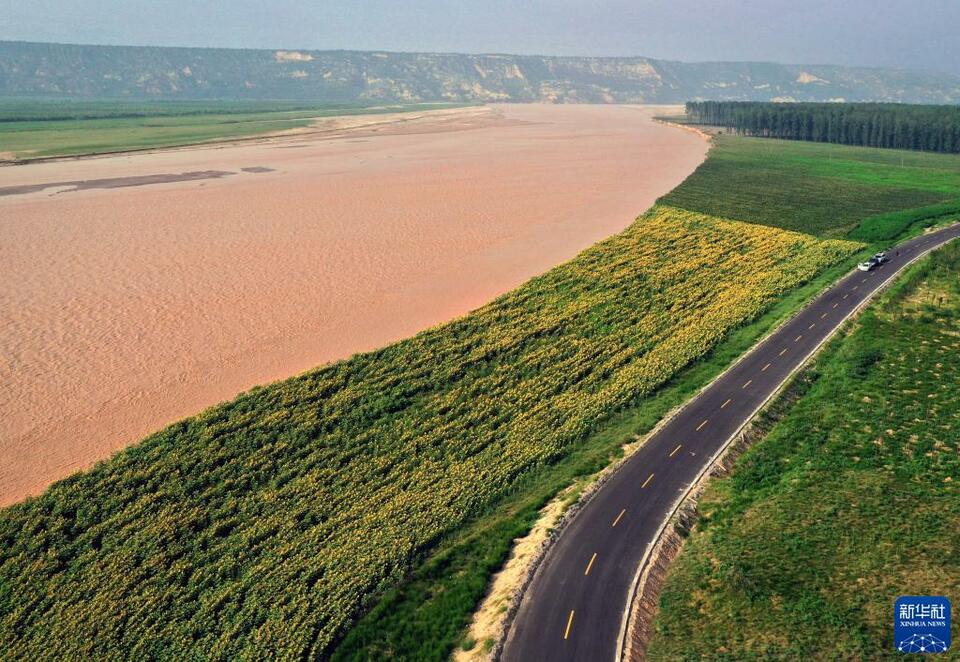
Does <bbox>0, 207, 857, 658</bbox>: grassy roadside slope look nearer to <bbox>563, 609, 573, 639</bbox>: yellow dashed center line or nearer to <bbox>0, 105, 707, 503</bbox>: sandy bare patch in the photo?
<bbox>0, 105, 707, 503</bbox>: sandy bare patch

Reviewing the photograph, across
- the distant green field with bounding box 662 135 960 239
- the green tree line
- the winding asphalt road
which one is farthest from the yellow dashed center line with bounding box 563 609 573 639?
the green tree line

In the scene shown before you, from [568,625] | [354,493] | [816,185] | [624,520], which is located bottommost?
[568,625]

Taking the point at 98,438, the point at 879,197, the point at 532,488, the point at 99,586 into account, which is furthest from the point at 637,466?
the point at 879,197

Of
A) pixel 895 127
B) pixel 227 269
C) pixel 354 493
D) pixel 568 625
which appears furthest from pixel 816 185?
pixel 568 625

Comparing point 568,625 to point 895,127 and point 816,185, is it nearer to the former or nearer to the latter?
point 816,185

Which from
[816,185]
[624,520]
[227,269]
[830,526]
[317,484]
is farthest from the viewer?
[816,185]

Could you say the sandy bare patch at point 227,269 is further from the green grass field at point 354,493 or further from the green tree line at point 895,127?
the green tree line at point 895,127

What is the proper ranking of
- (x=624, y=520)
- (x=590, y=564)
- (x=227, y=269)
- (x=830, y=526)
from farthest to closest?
(x=227, y=269)
(x=624, y=520)
(x=830, y=526)
(x=590, y=564)
